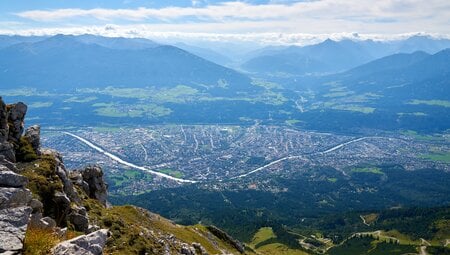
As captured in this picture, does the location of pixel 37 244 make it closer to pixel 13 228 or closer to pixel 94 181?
pixel 13 228

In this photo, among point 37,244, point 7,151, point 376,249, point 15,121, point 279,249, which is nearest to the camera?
point 37,244

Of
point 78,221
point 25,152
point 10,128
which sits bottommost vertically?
point 78,221

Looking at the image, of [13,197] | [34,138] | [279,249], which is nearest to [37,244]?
[13,197]

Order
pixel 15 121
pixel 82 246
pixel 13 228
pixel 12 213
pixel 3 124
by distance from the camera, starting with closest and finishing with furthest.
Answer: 1. pixel 13 228
2. pixel 82 246
3. pixel 12 213
4. pixel 3 124
5. pixel 15 121

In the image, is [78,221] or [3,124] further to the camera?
[3,124]

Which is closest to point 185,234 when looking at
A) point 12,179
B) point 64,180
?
point 64,180

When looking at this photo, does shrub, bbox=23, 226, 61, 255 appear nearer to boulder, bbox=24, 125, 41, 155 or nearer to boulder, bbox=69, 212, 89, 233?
boulder, bbox=69, 212, 89, 233

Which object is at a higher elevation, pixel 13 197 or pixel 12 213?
pixel 12 213
